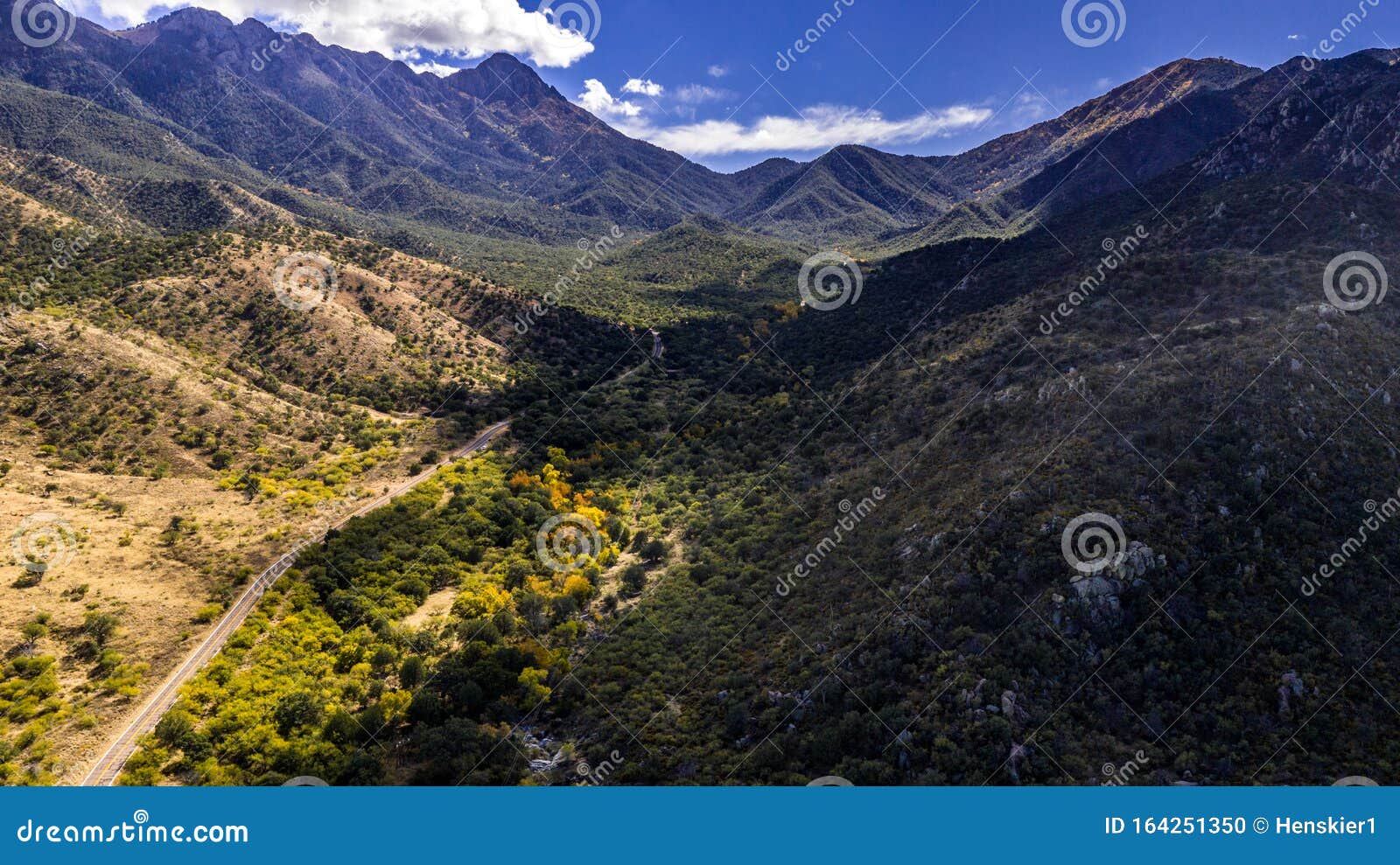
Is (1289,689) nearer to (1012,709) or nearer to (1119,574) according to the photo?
(1119,574)

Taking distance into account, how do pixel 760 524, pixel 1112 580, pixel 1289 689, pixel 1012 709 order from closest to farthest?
pixel 1289 689, pixel 1012 709, pixel 1112 580, pixel 760 524

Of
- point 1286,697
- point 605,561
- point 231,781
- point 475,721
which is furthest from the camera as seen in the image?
point 605,561

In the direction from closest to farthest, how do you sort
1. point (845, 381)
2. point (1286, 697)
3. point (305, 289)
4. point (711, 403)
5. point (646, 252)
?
point (1286, 697), point (845, 381), point (711, 403), point (305, 289), point (646, 252)

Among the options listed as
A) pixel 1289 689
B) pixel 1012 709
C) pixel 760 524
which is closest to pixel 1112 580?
pixel 1289 689

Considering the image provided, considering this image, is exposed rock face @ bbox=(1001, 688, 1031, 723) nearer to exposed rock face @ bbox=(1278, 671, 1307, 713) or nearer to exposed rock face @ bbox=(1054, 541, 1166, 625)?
exposed rock face @ bbox=(1054, 541, 1166, 625)

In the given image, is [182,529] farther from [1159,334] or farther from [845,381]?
[1159,334]

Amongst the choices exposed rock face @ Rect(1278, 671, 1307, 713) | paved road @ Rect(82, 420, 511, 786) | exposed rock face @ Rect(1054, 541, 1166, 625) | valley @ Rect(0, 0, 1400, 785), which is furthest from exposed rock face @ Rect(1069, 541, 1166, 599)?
paved road @ Rect(82, 420, 511, 786)

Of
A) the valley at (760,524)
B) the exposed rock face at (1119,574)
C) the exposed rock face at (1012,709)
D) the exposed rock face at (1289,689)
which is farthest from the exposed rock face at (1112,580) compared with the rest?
the exposed rock face at (1289,689)

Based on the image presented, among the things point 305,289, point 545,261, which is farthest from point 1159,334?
point 545,261
